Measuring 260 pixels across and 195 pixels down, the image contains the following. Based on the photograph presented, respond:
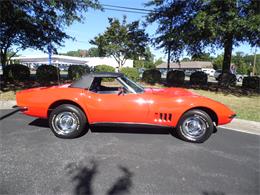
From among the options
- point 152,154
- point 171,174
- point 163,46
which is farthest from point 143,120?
point 163,46

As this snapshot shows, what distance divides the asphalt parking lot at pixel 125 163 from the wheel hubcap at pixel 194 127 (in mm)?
245

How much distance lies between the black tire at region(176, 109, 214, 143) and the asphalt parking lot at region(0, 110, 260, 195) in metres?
0.19

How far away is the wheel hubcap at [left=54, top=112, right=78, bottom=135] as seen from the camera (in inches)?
203

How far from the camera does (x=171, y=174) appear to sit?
3.62 metres

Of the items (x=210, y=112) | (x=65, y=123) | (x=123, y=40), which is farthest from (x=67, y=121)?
(x=123, y=40)

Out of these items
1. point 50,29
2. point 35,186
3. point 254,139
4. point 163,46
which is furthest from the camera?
point 163,46

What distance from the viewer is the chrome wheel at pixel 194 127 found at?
16.5ft

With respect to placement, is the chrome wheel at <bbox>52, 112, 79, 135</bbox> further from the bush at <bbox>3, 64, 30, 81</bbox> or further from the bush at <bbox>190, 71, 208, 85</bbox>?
the bush at <bbox>190, 71, 208, 85</bbox>

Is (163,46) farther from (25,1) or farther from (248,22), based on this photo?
(25,1)

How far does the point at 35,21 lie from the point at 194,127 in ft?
38.2

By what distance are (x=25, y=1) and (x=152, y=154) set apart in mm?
10024

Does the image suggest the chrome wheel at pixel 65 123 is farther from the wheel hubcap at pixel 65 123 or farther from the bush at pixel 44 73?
the bush at pixel 44 73

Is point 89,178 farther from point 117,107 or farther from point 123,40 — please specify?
point 123,40

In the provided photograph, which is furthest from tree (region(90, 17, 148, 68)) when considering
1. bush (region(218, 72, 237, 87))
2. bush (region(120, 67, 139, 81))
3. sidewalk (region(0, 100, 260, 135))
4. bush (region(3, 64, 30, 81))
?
sidewalk (region(0, 100, 260, 135))
